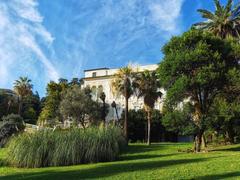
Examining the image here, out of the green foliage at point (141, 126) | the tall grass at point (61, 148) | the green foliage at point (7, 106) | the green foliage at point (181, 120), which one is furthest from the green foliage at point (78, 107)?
the tall grass at point (61, 148)

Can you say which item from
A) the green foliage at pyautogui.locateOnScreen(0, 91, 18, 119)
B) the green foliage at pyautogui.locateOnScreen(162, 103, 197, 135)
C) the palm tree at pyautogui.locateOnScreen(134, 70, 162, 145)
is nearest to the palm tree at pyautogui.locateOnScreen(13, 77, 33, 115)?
the green foliage at pyautogui.locateOnScreen(0, 91, 18, 119)

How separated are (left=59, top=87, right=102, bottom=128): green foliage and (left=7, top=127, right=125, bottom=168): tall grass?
40416mm

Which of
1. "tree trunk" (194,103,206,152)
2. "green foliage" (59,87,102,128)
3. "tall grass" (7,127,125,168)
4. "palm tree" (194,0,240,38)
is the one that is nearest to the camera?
"tall grass" (7,127,125,168)

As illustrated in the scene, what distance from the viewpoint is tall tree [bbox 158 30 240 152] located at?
93.0 feet

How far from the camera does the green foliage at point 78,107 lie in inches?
2511

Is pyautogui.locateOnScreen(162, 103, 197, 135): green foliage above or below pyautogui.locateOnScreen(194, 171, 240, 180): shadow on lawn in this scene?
above

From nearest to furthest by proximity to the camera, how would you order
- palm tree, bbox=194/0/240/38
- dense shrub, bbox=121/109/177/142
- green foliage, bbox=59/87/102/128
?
palm tree, bbox=194/0/240/38, green foliage, bbox=59/87/102/128, dense shrub, bbox=121/109/177/142

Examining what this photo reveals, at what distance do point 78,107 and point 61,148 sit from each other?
4307 cm

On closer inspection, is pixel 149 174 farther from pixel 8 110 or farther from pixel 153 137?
pixel 8 110

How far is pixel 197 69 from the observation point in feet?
95.2

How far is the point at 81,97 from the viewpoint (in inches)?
2557

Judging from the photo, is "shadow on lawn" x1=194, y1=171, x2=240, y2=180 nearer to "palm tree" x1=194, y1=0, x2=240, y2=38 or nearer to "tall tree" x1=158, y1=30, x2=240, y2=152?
"tall tree" x1=158, y1=30, x2=240, y2=152

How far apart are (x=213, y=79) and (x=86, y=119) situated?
39820mm

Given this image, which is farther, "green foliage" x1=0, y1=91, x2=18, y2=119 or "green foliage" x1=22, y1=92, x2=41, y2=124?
"green foliage" x1=22, y1=92, x2=41, y2=124
